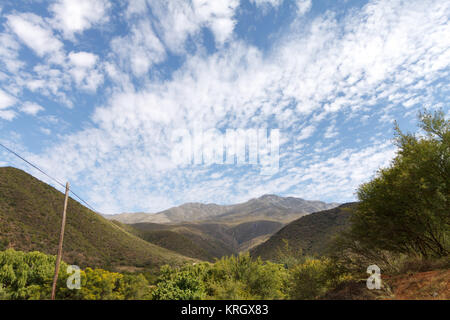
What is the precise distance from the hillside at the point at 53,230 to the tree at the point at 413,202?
52259 millimetres

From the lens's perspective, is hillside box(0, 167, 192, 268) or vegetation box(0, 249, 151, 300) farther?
hillside box(0, 167, 192, 268)

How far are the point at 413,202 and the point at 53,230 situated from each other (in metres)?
63.6

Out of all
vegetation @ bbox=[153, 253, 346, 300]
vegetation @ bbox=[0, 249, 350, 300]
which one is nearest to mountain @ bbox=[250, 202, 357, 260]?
vegetation @ bbox=[153, 253, 346, 300]

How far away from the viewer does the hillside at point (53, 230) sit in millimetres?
44969

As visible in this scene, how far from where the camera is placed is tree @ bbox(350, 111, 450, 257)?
11.9 metres

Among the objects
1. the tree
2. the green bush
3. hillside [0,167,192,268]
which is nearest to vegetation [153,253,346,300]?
the green bush

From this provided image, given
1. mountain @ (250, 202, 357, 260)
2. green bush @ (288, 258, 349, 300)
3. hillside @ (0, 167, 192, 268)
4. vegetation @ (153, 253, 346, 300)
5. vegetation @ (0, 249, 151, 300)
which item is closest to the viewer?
vegetation @ (153, 253, 346, 300)

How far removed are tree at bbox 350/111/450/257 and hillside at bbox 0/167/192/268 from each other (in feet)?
171

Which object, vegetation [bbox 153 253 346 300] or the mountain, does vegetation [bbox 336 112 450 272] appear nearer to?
vegetation [bbox 153 253 346 300]

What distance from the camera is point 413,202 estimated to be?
12445 mm

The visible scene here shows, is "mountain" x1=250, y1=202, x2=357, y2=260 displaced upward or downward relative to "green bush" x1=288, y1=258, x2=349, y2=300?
upward

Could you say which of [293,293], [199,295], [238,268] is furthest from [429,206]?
[199,295]

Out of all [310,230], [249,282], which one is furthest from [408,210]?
[310,230]

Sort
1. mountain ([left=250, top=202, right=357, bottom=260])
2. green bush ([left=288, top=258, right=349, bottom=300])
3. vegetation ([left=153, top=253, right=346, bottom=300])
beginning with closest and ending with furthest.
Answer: vegetation ([left=153, top=253, right=346, bottom=300]) → green bush ([left=288, top=258, right=349, bottom=300]) → mountain ([left=250, top=202, right=357, bottom=260])
